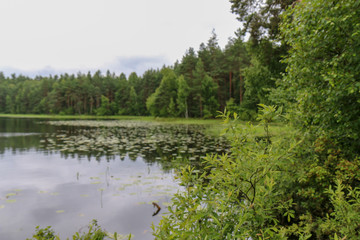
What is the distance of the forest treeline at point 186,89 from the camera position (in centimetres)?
2153

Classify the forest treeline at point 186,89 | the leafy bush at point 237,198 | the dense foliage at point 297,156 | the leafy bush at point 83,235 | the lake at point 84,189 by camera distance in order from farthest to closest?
1. the forest treeline at point 186,89
2. the lake at point 84,189
3. the leafy bush at point 83,235
4. the dense foliage at point 297,156
5. the leafy bush at point 237,198

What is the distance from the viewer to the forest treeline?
70.6 ft

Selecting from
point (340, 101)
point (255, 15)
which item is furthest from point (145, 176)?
point (255, 15)

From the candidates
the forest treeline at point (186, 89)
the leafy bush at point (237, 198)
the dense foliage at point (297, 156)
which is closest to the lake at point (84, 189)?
the leafy bush at point (237, 198)

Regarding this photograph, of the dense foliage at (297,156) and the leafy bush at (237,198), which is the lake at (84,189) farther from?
the dense foliage at (297,156)

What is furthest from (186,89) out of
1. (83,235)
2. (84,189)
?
(83,235)


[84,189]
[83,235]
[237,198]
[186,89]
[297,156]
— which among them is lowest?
[84,189]

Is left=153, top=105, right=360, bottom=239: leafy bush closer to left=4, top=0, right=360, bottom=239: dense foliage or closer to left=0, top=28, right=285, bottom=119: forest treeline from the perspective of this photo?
left=4, top=0, right=360, bottom=239: dense foliage

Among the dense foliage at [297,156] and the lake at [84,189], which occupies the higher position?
the dense foliage at [297,156]

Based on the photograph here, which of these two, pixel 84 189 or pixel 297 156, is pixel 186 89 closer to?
pixel 84 189

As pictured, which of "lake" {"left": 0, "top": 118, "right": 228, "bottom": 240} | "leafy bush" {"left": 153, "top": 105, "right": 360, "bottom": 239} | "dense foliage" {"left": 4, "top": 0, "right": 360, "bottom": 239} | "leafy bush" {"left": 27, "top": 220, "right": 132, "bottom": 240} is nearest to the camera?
"leafy bush" {"left": 153, "top": 105, "right": 360, "bottom": 239}

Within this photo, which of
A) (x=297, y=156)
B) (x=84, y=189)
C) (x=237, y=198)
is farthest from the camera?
(x=84, y=189)

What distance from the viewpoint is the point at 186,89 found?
1991 inches

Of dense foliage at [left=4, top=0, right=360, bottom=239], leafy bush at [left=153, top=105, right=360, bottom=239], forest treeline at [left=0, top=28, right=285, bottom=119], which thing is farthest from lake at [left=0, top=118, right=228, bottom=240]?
forest treeline at [left=0, top=28, right=285, bottom=119]
